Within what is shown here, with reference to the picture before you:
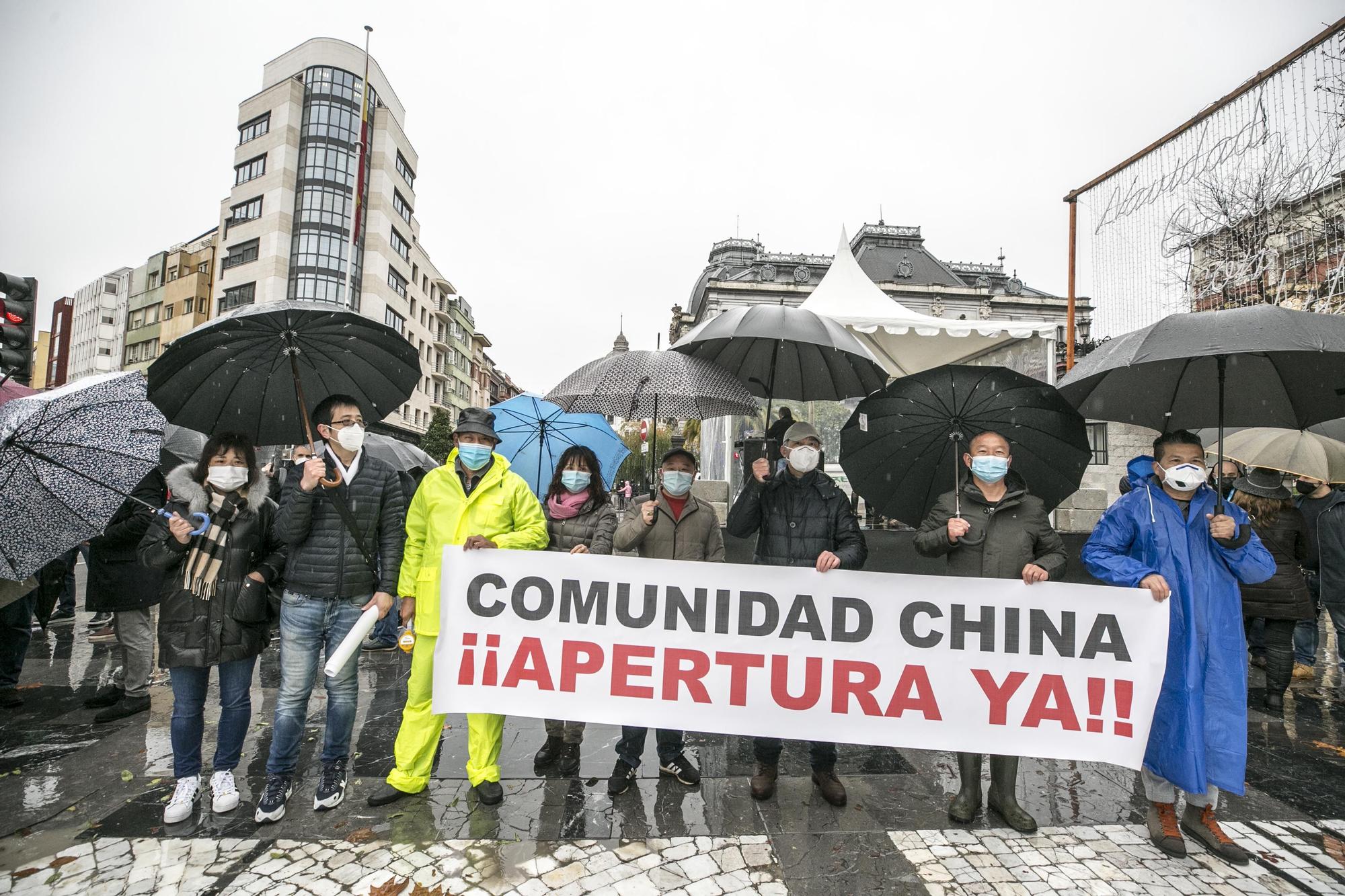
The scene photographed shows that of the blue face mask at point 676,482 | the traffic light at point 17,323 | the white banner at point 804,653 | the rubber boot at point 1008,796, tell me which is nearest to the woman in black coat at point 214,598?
the white banner at point 804,653

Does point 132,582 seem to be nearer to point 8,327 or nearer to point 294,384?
point 294,384

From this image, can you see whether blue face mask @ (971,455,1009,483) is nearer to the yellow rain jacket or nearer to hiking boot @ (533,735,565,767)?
the yellow rain jacket

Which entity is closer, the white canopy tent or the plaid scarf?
the plaid scarf

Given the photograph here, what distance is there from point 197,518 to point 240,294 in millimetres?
50454

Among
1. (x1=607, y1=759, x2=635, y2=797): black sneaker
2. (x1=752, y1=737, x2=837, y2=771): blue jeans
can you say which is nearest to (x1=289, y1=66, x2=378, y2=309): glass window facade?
(x1=607, y1=759, x2=635, y2=797): black sneaker

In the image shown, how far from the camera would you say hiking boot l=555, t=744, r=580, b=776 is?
3.85 metres

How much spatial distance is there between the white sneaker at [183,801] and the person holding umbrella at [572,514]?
1.70 meters

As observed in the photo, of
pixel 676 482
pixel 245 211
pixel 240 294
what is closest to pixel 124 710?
pixel 676 482

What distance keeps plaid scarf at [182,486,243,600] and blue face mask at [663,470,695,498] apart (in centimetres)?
218

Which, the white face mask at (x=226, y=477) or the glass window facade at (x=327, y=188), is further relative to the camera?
the glass window facade at (x=327, y=188)

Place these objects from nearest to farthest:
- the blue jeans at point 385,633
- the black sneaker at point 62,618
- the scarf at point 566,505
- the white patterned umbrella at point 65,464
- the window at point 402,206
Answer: the white patterned umbrella at point 65,464 → the scarf at point 566,505 → the blue jeans at point 385,633 → the black sneaker at point 62,618 → the window at point 402,206

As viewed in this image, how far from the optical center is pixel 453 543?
3.49m

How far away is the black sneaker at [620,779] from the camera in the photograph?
11.6 feet

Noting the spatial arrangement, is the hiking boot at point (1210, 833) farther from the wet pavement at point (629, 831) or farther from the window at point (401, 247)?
the window at point (401, 247)
